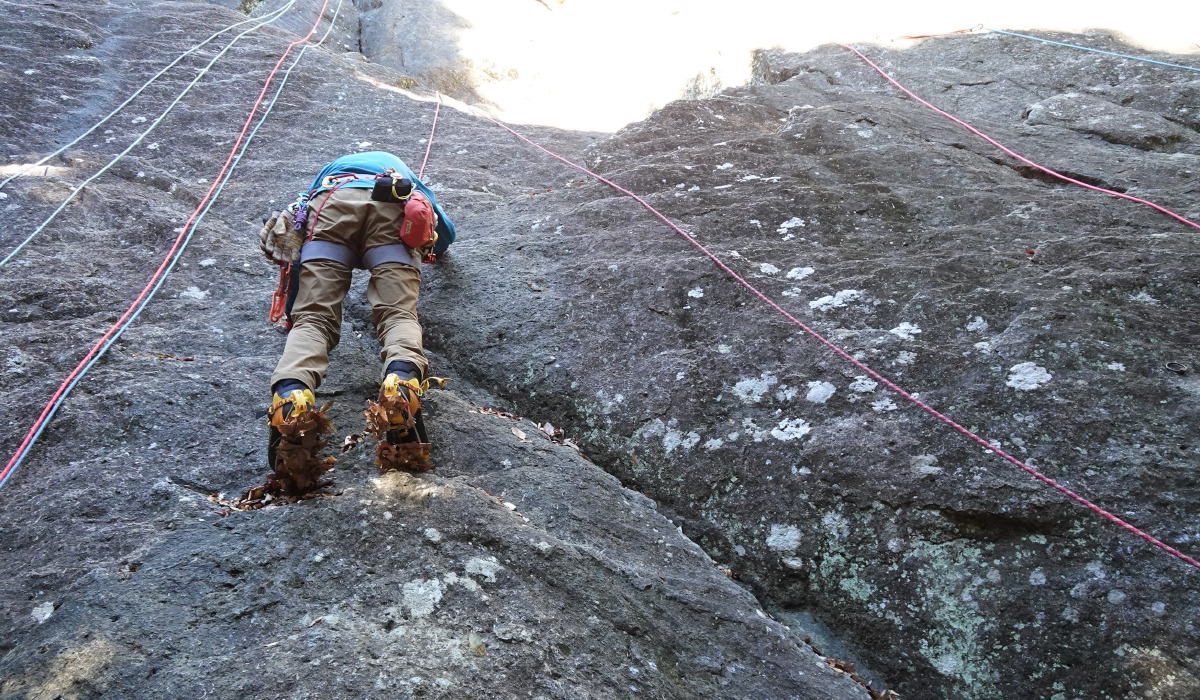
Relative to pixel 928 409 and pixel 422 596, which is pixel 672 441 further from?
pixel 422 596

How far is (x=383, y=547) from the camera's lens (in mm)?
2656

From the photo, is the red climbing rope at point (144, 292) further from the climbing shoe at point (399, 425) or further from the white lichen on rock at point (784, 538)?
the white lichen on rock at point (784, 538)

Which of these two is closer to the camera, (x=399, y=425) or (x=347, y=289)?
(x=399, y=425)

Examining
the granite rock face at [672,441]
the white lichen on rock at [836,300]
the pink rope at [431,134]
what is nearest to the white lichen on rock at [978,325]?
the granite rock face at [672,441]

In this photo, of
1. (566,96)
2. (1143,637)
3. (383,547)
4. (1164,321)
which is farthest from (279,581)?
(566,96)

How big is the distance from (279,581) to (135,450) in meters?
1.16

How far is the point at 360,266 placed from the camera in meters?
3.69

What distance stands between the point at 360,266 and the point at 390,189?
1.43ft

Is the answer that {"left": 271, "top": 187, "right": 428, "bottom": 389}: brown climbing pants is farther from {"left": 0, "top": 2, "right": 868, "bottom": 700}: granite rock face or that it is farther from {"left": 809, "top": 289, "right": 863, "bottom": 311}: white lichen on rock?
{"left": 809, "top": 289, "right": 863, "bottom": 311}: white lichen on rock

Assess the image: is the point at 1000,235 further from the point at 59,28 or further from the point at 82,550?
the point at 59,28

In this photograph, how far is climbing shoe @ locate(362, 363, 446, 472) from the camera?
2.89 meters

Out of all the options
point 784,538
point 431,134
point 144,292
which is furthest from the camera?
point 431,134

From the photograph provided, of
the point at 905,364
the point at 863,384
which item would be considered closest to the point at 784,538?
the point at 863,384

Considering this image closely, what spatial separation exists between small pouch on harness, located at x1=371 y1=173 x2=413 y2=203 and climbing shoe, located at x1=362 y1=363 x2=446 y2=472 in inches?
37.5
